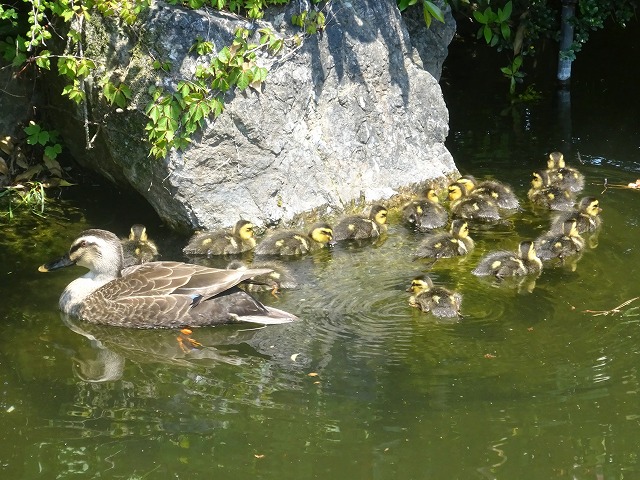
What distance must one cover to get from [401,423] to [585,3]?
286 inches

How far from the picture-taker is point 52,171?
9766 mm

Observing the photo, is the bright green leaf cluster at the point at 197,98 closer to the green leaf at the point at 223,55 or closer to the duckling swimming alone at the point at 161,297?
the green leaf at the point at 223,55

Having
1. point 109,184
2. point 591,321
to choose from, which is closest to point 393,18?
point 109,184

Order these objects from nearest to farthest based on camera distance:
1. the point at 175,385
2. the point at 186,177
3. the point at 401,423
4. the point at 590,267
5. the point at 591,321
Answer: the point at 401,423 → the point at 175,385 → the point at 591,321 → the point at 590,267 → the point at 186,177

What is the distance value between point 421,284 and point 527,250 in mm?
1109

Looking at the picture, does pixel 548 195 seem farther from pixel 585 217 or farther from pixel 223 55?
pixel 223 55

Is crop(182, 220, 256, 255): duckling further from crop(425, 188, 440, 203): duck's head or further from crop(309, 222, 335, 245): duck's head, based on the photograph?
crop(425, 188, 440, 203): duck's head

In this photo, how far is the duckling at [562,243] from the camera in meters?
8.12

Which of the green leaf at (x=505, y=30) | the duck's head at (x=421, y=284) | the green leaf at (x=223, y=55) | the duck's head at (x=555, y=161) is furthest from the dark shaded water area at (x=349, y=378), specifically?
the green leaf at (x=505, y=30)

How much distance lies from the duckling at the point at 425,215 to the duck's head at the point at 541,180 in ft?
3.22

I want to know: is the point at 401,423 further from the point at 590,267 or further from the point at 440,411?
the point at 590,267

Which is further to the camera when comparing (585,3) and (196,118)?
(585,3)

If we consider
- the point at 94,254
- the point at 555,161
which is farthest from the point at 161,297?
the point at 555,161

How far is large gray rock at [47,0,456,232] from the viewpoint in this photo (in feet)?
27.6
